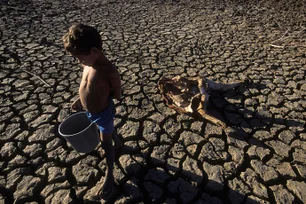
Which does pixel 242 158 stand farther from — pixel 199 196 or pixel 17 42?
pixel 17 42

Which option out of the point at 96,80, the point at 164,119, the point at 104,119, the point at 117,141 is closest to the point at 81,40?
the point at 96,80

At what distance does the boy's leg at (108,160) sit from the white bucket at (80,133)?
0.14m

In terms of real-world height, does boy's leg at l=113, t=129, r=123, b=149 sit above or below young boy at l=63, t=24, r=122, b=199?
below

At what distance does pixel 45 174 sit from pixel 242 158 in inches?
74.0

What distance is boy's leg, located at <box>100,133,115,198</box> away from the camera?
1905 mm

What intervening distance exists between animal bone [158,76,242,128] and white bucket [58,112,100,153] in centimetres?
120

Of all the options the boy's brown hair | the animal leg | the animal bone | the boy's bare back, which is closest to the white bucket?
the boy's bare back

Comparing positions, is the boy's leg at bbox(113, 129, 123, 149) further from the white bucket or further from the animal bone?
the animal bone

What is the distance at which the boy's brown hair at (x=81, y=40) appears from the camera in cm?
148

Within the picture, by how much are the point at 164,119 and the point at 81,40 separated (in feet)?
5.24

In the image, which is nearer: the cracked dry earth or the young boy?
the young boy

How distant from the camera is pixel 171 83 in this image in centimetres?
325

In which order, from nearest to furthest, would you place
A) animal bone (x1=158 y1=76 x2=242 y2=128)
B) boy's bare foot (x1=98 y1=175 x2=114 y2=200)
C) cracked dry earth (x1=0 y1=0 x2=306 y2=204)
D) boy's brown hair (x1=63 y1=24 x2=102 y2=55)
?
boy's brown hair (x1=63 y1=24 x2=102 y2=55), boy's bare foot (x1=98 y1=175 x2=114 y2=200), cracked dry earth (x1=0 y1=0 x2=306 y2=204), animal bone (x1=158 y1=76 x2=242 y2=128)

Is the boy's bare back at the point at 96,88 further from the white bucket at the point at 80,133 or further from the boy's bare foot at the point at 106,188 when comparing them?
the boy's bare foot at the point at 106,188
